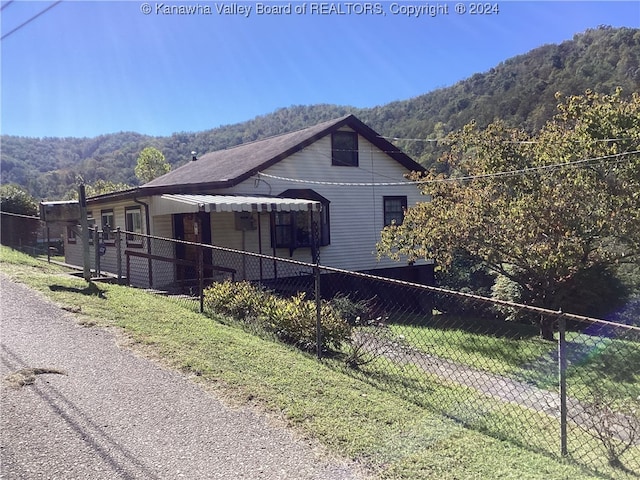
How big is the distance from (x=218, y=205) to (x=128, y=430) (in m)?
8.01

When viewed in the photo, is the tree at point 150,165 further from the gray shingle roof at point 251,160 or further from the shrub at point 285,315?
the shrub at point 285,315

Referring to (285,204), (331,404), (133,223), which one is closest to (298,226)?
(285,204)

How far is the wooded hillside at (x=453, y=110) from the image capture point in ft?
84.5

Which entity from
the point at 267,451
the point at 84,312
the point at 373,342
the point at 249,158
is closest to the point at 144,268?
the point at 249,158

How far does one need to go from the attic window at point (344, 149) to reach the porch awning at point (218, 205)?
3242 millimetres

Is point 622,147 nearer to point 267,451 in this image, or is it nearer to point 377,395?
point 377,395

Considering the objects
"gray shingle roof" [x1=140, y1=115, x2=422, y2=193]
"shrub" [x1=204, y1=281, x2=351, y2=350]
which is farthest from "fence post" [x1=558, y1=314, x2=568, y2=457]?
"gray shingle roof" [x1=140, y1=115, x2=422, y2=193]

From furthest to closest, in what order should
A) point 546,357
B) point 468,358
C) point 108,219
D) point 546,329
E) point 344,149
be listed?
point 108,219 → point 344,149 → point 546,329 → point 546,357 → point 468,358

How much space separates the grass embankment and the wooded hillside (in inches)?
256

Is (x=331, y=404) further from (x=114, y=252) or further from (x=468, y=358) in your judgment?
(x=114, y=252)

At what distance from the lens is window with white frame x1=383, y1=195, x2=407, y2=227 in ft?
56.6

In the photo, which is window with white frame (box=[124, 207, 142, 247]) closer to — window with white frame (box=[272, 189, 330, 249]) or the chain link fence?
the chain link fence

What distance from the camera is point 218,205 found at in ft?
36.9

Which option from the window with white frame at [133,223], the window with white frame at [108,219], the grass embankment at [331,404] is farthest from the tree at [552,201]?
the window with white frame at [108,219]
